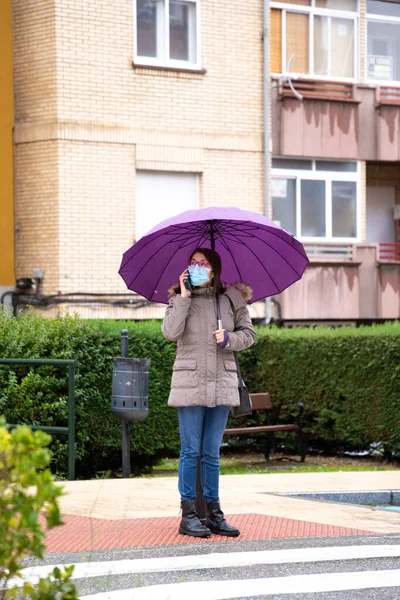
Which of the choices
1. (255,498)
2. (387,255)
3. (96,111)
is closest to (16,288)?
(96,111)

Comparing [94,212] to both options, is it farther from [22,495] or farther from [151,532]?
[22,495]

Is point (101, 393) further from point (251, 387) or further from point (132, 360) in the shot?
point (251, 387)

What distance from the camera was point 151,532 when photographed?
829 centimetres

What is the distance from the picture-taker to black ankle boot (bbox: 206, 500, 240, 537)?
8133mm

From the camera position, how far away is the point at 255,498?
10.2m

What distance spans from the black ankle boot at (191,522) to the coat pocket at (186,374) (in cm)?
80

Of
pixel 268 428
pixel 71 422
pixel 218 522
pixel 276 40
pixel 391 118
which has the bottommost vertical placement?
pixel 268 428

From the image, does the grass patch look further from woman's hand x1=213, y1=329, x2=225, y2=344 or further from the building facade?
the building facade

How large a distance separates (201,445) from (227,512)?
1.33m

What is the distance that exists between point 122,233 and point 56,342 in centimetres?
853

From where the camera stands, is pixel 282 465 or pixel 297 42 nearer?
pixel 282 465

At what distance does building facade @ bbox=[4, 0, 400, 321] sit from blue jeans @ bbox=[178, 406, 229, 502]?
499 inches

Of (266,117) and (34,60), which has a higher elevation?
(34,60)

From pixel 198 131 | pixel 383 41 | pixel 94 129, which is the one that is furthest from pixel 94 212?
pixel 383 41
